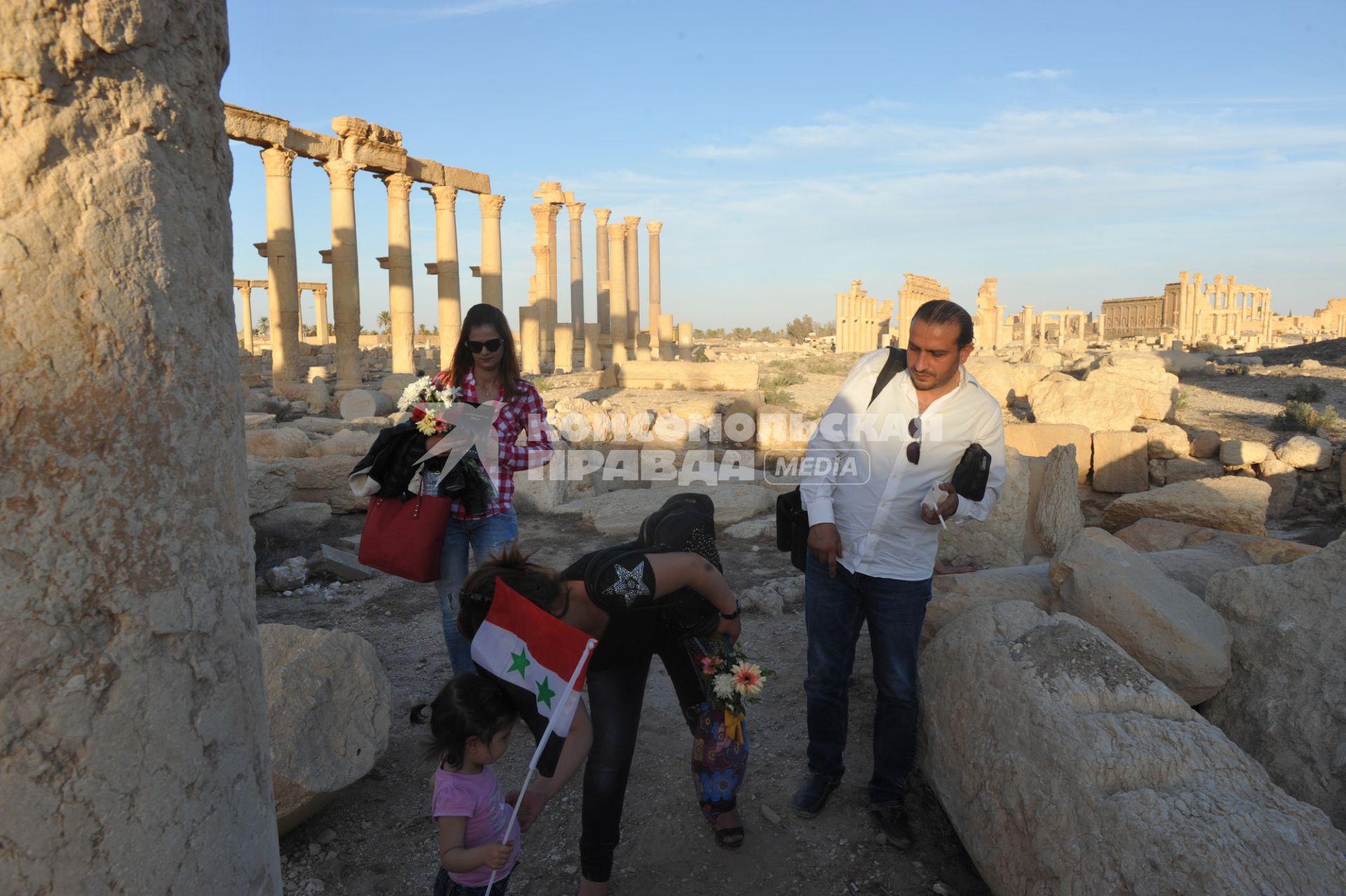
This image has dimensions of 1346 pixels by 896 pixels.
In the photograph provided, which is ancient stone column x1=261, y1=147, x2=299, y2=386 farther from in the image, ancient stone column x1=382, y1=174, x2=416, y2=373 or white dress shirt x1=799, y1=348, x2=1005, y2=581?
white dress shirt x1=799, y1=348, x2=1005, y2=581

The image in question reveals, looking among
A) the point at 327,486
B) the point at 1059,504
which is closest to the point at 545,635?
the point at 1059,504

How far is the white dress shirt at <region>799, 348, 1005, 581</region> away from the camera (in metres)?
3.02

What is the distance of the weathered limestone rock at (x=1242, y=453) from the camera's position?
31.1ft

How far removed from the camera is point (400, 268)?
20.0 m

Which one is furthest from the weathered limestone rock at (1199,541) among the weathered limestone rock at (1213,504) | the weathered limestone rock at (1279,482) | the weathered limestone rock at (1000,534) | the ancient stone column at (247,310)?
the ancient stone column at (247,310)

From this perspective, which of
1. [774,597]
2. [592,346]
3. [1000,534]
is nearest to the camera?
[774,597]

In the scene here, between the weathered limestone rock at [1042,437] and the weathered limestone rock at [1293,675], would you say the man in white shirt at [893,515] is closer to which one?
Result: the weathered limestone rock at [1293,675]

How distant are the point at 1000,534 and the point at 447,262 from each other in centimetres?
1775

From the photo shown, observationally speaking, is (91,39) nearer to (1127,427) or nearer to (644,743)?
(644,743)

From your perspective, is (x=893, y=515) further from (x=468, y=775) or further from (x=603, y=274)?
(x=603, y=274)

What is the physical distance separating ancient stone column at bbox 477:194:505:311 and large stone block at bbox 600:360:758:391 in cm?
712

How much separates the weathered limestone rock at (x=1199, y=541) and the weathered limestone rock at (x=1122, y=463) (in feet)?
8.50

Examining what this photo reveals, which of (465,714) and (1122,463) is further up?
(465,714)

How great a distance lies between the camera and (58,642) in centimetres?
123
